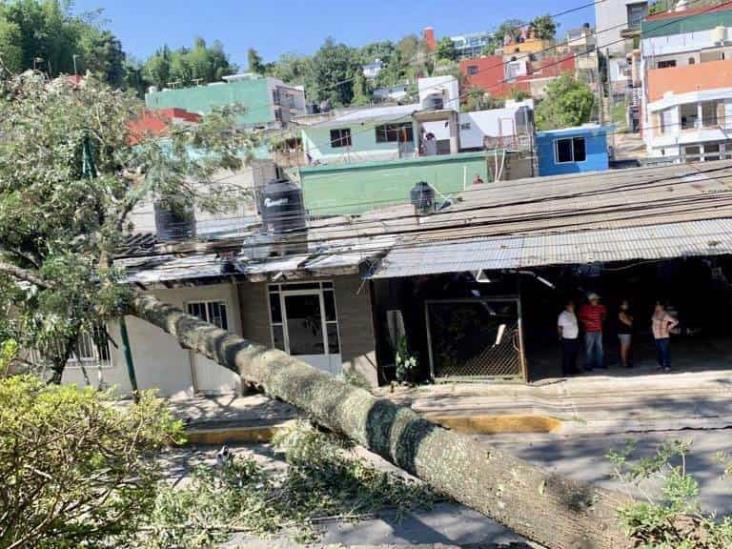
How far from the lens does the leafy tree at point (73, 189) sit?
9.95m

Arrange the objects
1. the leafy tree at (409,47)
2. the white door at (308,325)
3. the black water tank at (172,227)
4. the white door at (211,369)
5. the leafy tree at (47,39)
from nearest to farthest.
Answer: the white door at (308,325) → the white door at (211,369) → the black water tank at (172,227) → the leafy tree at (47,39) → the leafy tree at (409,47)

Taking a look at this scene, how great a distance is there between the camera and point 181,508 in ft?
20.5

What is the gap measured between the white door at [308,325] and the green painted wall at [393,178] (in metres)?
14.3

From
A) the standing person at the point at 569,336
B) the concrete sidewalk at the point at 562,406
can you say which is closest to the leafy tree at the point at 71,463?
the concrete sidewalk at the point at 562,406

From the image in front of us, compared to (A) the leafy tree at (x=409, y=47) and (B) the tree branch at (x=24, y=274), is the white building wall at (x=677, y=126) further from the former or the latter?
(A) the leafy tree at (x=409, y=47)

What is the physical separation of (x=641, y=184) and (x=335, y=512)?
14.0 m

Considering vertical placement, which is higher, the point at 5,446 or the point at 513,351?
the point at 5,446

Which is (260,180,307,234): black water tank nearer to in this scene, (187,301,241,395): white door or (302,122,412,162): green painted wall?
(187,301,241,395): white door

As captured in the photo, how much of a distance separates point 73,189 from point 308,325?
5.88 meters

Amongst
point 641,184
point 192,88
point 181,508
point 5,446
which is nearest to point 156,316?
point 181,508

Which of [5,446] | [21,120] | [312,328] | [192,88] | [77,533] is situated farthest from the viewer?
[192,88]

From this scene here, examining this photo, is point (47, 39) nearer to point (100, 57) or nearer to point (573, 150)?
point (100, 57)

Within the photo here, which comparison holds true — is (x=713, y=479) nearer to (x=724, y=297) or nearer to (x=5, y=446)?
(x=5, y=446)

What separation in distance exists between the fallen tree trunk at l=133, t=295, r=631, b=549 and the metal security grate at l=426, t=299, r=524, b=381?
7.89 m
